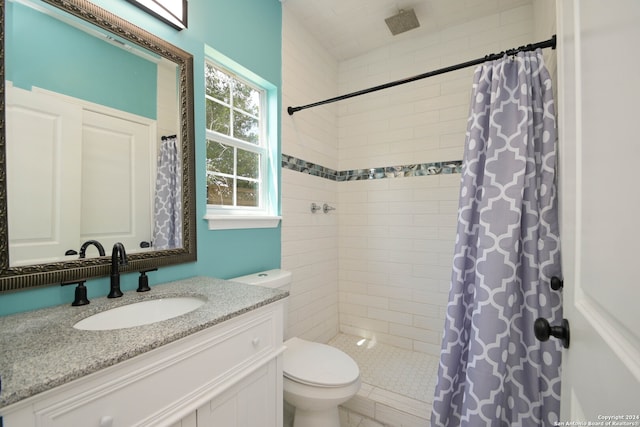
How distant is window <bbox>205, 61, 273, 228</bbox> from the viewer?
1.63m

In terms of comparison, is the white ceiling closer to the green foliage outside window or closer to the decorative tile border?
the green foliage outside window

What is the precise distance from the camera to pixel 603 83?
A: 479mm

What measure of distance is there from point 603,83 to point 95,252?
1.55m

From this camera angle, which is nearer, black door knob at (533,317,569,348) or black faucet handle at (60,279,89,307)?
black door knob at (533,317,569,348)

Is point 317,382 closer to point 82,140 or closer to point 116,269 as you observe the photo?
point 116,269

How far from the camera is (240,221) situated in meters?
1.70

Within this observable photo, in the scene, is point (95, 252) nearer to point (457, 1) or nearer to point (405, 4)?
point (405, 4)

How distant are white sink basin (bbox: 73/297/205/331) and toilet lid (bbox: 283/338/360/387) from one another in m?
0.63

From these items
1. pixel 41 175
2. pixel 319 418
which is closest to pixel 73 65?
pixel 41 175

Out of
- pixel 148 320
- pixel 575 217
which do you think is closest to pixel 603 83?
pixel 575 217

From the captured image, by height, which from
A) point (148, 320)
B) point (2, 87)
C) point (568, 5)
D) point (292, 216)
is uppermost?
point (568, 5)

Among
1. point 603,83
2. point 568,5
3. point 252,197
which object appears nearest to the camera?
point 603,83

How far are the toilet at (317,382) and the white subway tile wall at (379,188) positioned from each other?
1.76ft

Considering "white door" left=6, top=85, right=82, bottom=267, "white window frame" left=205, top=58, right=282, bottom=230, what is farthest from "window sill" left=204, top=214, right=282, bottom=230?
"white door" left=6, top=85, right=82, bottom=267
